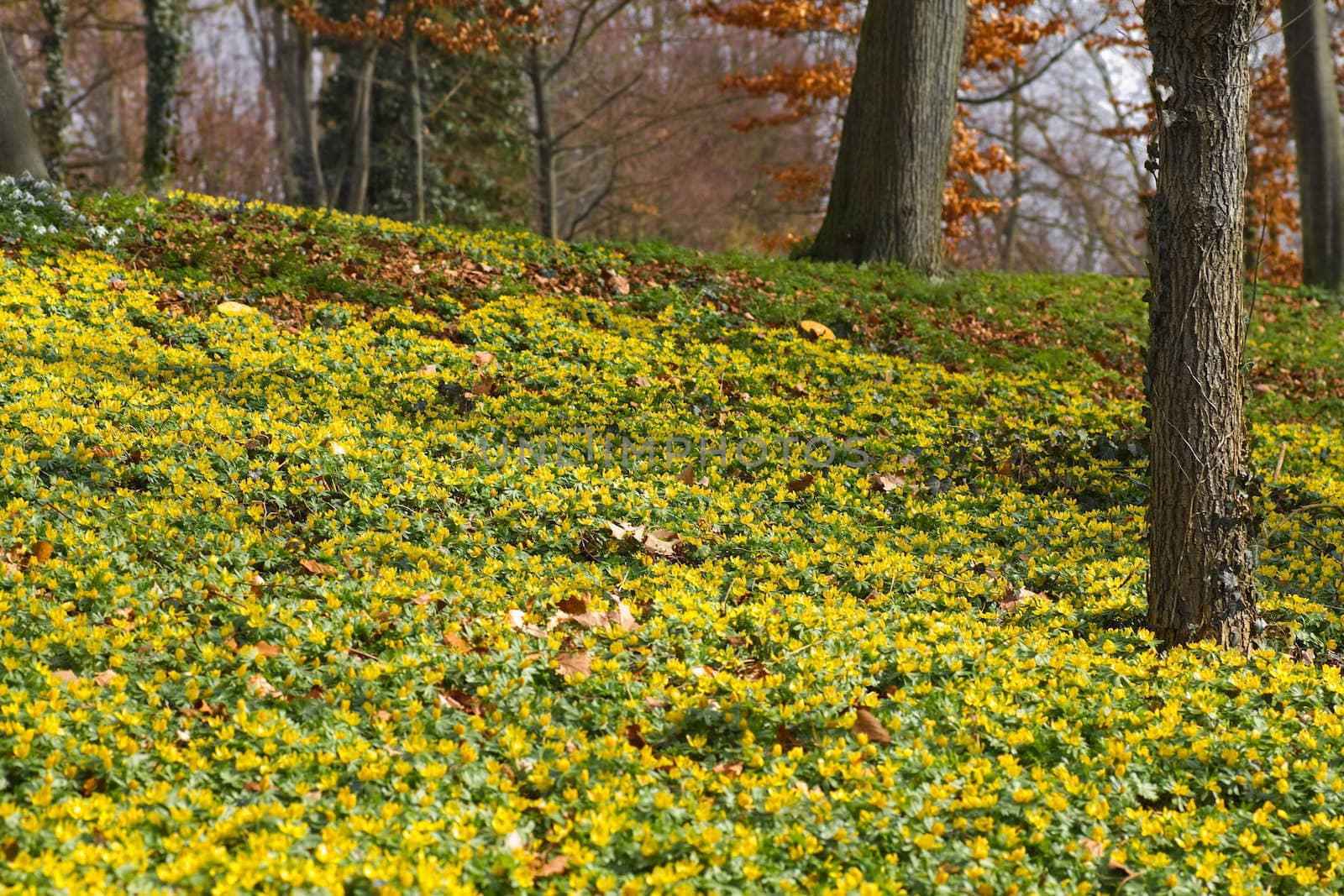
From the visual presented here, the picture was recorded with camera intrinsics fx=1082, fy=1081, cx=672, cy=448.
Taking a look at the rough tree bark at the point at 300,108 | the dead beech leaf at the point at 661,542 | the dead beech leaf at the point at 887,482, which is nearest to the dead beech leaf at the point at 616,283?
the dead beech leaf at the point at 887,482

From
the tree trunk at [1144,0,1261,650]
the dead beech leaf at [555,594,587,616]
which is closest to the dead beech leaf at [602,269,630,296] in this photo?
the dead beech leaf at [555,594,587,616]

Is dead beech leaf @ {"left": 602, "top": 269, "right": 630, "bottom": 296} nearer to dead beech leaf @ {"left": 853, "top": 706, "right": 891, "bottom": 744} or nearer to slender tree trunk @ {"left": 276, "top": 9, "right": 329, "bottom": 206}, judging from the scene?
dead beech leaf @ {"left": 853, "top": 706, "right": 891, "bottom": 744}

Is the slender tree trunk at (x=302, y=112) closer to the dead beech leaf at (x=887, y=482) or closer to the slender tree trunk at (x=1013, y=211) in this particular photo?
the slender tree trunk at (x=1013, y=211)

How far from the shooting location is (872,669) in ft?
12.4

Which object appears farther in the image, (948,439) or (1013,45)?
(1013,45)

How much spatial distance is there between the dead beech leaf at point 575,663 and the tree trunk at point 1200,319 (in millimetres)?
2364

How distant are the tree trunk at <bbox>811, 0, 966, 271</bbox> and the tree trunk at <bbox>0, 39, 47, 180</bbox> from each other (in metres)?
7.01

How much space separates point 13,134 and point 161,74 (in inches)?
309

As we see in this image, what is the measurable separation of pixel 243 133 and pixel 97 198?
2505 cm

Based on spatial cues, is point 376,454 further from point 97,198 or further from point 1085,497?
point 97,198

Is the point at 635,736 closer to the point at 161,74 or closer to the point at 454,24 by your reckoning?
the point at 454,24

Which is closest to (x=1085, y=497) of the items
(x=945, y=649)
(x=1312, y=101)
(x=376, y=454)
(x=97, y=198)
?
(x=945, y=649)

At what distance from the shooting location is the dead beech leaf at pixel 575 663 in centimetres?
363

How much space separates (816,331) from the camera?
8359 mm
